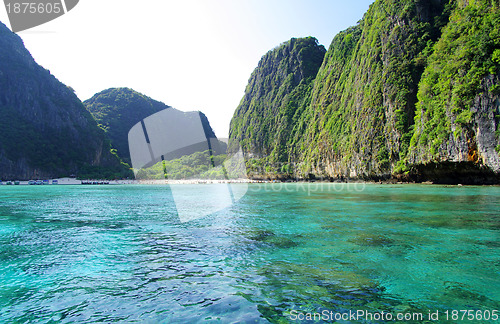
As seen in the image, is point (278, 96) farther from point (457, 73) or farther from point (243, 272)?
point (243, 272)

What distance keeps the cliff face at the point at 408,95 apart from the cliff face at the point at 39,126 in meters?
116

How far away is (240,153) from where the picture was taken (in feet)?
532

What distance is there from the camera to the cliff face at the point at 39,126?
12288 centimetres

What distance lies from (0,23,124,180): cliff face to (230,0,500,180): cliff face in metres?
116

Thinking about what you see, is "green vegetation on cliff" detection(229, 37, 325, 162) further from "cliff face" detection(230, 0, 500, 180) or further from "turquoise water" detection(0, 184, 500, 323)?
"turquoise water" detection(0, 184, 500, 323)

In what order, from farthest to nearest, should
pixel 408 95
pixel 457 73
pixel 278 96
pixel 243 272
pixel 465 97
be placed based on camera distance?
pixel 278 96, pixel 408 95, pixel 457 73, pixel 465 97, pixel 243 272

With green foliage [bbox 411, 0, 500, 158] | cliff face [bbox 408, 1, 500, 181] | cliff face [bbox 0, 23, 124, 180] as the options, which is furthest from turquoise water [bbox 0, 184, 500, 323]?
cliff face [bbox 0, 23, 124, 180]

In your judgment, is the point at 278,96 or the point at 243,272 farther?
the point at 278,96

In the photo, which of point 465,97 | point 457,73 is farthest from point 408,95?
point 465,97

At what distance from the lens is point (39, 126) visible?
138 meters

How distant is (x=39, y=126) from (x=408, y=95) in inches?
6265

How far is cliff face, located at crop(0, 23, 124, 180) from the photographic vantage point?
122875 millimetres

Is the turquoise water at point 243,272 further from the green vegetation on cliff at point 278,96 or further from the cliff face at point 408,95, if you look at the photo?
the green vegetation on cliff at point 278,96

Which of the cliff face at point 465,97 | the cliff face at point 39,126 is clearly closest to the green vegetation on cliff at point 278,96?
the cliff face at point 465,97
